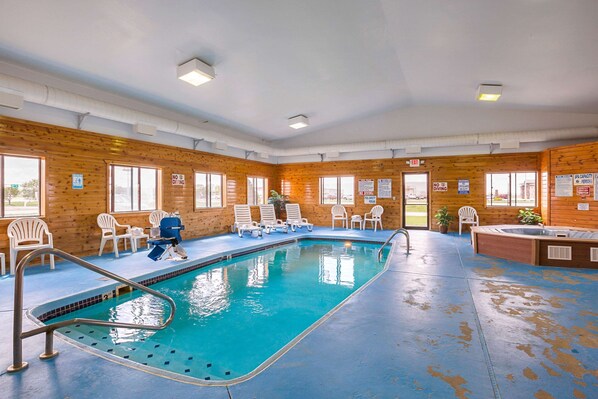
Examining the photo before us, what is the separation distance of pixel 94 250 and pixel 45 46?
3727mm

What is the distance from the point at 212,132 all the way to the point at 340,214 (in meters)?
5.24

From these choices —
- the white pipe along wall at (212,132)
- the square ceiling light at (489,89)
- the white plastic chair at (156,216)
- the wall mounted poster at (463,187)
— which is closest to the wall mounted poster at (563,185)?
the white pipe along wall at (212,132)

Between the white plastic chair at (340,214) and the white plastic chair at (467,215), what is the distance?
138 inches

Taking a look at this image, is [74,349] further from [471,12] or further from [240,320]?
[471,12]

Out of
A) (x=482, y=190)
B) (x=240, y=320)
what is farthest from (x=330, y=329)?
(x=482, y=190)

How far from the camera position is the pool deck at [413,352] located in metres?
1.75

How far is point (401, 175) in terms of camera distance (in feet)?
Answer: 32.6

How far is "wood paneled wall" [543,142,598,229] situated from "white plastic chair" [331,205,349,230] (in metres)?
5.52

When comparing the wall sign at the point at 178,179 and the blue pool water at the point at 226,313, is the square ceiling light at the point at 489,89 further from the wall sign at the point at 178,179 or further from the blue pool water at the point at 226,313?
the wall sign at the point at 178,179

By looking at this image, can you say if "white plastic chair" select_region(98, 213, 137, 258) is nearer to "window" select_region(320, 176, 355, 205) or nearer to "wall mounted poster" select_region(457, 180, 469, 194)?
"window" select_region(320, 176, 355, 205)

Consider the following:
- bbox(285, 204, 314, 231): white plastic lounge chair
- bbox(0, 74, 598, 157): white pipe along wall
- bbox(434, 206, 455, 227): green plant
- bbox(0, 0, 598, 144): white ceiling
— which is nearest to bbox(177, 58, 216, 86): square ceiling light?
bbox(0, 0, 598, 144): white ceiling

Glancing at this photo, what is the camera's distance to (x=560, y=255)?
471cm

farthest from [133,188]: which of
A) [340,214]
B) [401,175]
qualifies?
[401,175]

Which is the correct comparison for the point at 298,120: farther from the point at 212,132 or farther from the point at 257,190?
the point at 257,190
